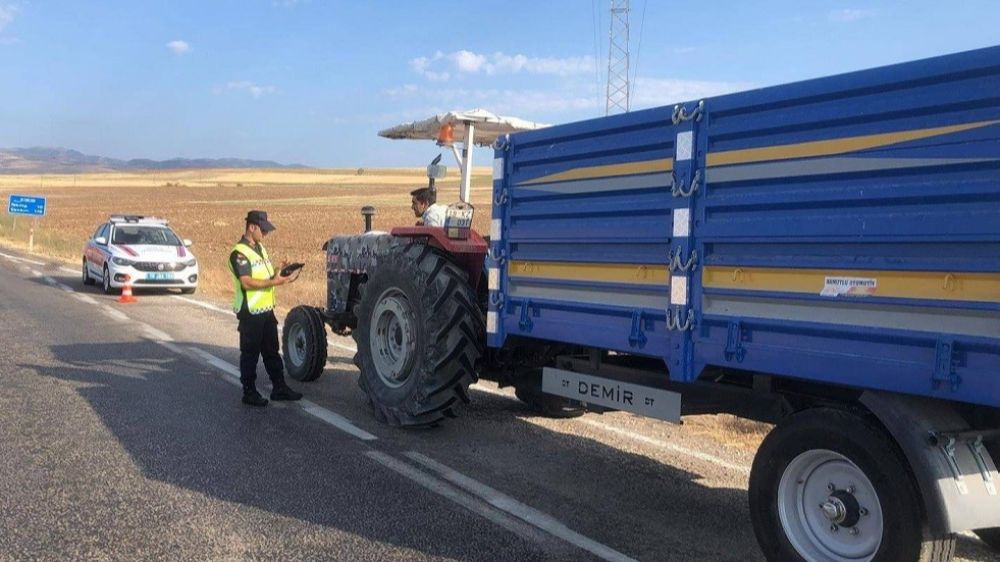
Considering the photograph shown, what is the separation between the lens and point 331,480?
5.39 metres

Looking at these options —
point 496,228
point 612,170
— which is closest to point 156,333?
point 496,228

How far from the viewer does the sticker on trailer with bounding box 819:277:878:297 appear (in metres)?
3.61

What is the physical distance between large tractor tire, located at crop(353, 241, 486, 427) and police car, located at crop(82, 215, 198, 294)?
450 inches

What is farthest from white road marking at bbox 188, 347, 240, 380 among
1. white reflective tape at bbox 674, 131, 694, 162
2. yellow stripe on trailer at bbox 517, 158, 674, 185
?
white reflective tape at bbox 674, 131, 694, 162

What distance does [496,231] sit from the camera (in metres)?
5.89

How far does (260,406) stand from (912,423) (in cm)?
538

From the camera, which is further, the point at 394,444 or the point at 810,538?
the point at 394,444

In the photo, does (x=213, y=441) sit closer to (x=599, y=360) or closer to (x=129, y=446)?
(x=129, y=446)

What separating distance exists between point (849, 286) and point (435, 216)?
4044 mm

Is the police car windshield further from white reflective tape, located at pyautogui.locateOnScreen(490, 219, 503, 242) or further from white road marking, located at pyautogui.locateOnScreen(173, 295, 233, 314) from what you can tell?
white reflective tape, located at pyautogui.locateOnScreen(490, 219, 503, 242)

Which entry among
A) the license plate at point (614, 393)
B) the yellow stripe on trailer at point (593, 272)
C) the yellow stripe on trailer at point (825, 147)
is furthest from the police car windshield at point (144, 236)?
the yellow stripe on trailer at point (825, 147)

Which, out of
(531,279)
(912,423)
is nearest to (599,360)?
(531,279)

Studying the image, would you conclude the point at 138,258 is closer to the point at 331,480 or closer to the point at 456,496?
the point at 331,480

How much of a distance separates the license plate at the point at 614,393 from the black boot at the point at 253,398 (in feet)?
9.18
